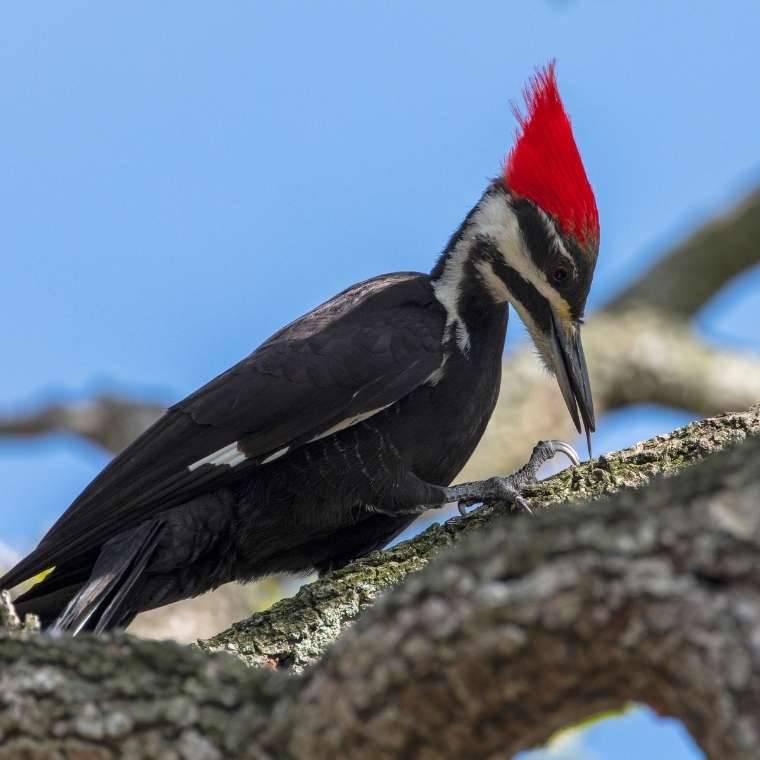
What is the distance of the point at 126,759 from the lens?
1811 millimetres

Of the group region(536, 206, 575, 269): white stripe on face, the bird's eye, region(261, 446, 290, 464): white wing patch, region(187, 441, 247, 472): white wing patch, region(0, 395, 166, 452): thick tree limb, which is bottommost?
region(261, 446, 290, 464): white wing patch

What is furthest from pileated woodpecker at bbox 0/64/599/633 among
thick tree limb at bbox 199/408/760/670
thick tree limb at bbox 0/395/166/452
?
thick tree limb at bbox 0/395/166/452

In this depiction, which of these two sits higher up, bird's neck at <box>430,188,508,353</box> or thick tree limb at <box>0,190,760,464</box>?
thick tree limb at <box>0,190,760,464</box>

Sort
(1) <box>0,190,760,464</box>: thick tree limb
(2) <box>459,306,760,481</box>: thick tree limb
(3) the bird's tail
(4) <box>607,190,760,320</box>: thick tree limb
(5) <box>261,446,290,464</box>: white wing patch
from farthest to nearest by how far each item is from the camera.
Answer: (4) <box>607,190,760,320</box>: thick tree limb, (2) <box>459,306,760,481</box>: thick tree limb, (1) <box>0,190,760,464</box>: thick tree limb, (5) <box>261,446,290,464</box>: white wing patch, (3) the bird's tail

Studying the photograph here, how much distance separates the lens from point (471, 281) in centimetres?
380

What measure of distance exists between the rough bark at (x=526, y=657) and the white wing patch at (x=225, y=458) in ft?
4.89

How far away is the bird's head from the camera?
11.9 feet

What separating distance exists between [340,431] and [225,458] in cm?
33

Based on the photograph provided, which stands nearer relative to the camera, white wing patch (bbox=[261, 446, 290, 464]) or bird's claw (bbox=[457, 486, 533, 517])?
bird's claw (bbox=[457, 486, 533, 517])

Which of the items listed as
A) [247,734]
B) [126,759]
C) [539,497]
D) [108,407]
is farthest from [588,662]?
[108,407]

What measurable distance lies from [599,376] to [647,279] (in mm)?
899

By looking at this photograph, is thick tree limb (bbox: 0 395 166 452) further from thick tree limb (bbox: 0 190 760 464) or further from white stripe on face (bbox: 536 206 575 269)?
white stripe on face (bbox: 536 206 575 269)

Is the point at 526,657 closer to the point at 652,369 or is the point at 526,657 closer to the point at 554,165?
the point at 554,165

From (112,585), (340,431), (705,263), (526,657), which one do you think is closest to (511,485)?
(340,431)
